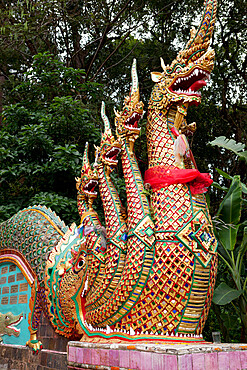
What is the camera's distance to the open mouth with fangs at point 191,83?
3949 millimetres

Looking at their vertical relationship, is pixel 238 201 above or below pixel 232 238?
above

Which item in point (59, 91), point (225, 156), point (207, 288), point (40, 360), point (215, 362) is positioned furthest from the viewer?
point (225, 156)

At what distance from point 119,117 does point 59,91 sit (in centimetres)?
479

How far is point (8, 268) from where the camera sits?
587 centimetres

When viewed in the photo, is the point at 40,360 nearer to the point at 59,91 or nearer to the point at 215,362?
the point at 215,362

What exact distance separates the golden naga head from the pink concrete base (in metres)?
2.38

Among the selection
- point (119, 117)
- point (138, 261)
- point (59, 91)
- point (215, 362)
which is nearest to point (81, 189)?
point (119, 117)

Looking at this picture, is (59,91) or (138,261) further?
(59,91)

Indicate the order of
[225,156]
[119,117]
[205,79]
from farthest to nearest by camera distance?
[225,156] < [119,117] < [205,79]

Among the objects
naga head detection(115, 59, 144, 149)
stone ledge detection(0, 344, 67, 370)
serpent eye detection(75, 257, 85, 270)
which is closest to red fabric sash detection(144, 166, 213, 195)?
naga head detection(115, 59, 144, 149)

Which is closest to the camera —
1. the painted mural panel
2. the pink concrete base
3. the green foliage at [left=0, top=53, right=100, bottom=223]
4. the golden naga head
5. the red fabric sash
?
the pink concrete base

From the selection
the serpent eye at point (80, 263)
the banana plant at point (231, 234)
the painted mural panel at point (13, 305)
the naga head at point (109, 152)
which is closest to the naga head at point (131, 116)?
the naga head at point (109, 152)

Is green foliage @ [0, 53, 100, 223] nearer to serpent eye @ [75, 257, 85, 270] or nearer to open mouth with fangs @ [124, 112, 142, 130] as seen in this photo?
serpent eye @ [75, 257, 85, 270]

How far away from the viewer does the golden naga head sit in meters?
3.94
